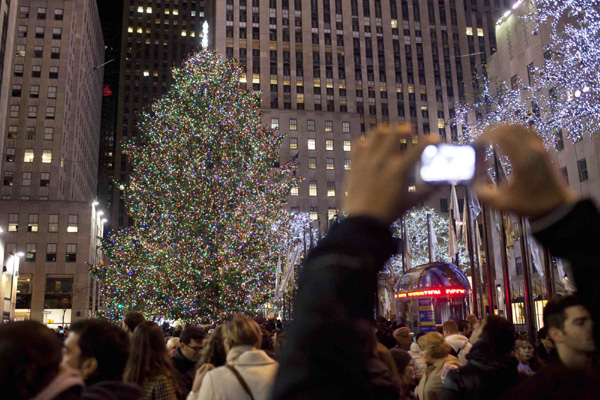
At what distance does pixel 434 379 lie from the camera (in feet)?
20.5

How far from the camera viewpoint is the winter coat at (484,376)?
4.01 meters

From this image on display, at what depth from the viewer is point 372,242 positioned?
141cm

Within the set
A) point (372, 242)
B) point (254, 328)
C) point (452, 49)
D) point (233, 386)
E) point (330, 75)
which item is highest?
point (452, 49)

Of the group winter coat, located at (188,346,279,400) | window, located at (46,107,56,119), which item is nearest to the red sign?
winter coat, located at (188,346,279,400)

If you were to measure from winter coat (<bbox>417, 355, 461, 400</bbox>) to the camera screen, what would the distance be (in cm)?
471

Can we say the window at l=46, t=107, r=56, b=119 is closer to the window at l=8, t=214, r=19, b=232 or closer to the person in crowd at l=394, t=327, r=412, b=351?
the window at l=8, t=214, r=19, b=232

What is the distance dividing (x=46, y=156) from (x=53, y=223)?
39.5ft

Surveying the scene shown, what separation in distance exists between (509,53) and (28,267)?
6340 cm

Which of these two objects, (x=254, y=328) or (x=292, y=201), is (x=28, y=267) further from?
(x=254, y=328)

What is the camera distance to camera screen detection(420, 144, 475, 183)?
1.62 meters

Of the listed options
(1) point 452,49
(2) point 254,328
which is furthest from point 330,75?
(2) point 254,328

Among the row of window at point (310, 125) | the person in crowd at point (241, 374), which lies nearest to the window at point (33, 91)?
the row of window at point (310, 125)

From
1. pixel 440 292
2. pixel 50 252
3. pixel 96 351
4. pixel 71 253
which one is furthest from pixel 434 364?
pixel 50 252

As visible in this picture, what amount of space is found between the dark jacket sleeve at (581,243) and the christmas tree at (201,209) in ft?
88.3
